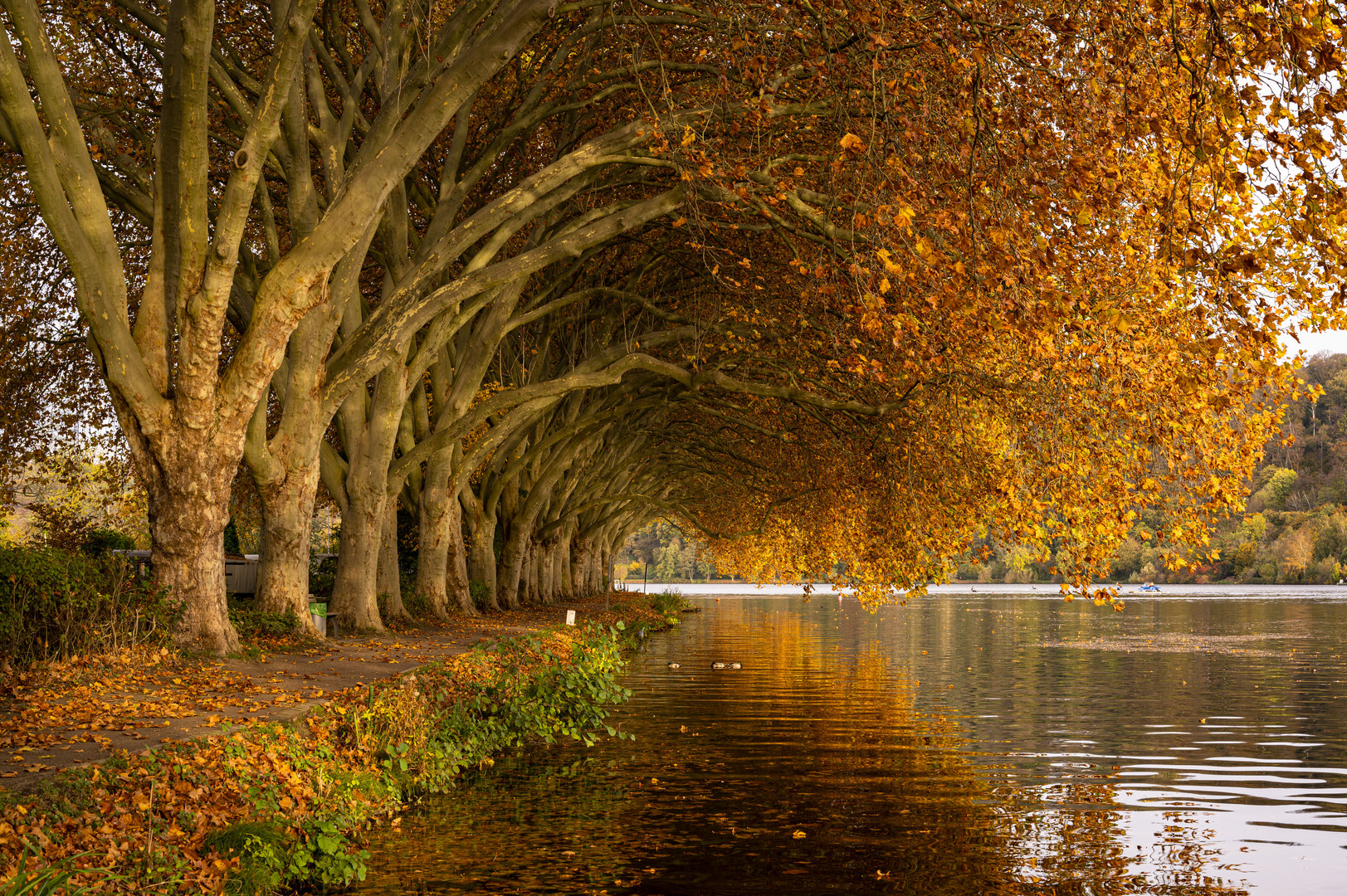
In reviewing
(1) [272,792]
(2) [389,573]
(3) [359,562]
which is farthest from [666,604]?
(1) [272,792]

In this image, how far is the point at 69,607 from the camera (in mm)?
12328

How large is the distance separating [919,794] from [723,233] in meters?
12.4

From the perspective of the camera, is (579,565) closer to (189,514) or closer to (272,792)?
(189,514)

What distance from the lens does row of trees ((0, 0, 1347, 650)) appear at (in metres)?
11.2

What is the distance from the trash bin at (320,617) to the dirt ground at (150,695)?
3.68 ft

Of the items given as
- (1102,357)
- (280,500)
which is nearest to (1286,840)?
(1102,357)

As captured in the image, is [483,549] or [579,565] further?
[579,565]

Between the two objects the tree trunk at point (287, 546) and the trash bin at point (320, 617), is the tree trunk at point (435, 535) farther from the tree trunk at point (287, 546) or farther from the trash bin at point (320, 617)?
the tree trunk at point (287, 546)

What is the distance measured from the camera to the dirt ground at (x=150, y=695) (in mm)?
8680

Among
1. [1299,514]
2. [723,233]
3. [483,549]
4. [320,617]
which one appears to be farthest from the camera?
[1299,514]

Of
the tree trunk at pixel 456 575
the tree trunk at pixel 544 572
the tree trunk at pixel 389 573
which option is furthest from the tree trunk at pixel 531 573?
the tree trunk at pixel 389 573

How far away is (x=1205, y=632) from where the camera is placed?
45.6 meters

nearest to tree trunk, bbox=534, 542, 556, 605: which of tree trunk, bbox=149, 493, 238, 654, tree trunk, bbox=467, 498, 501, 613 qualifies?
tree trunk, bbox=467, 498, 501, 613

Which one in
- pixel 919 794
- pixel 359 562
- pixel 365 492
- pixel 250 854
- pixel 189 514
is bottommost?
pixel 919 794
